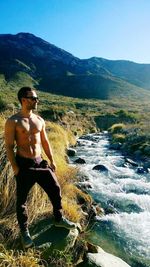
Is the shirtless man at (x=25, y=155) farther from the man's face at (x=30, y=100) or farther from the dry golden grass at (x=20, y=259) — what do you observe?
the dry golden grass at (x=20, y=259)

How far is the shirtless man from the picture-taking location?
252 inches

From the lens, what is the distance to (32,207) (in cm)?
826

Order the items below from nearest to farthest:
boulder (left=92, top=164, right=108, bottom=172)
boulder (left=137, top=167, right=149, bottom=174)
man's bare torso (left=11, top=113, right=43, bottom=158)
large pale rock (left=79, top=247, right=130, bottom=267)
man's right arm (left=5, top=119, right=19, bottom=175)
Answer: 1. man's right arm (left=5, top=119, right=19, bottom=175)
2. man's bare torso (left=11, top=113, right=43, bottom=158)
3. large pale rock (left=79, top=247, right=130, bottom=267)
4. boulder (left=92, top=164, right=108, bottom=172)
5. boulder (left=137, top=167, right=149, bottom=174)

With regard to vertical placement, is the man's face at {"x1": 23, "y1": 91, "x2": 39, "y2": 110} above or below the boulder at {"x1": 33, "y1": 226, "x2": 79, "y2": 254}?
above

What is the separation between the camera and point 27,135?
6547mm

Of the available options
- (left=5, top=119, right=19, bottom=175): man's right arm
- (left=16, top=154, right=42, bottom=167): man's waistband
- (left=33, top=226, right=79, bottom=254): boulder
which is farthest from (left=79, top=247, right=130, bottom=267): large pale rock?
(left=5, top=119, right=19, bottom=175): man's right arm

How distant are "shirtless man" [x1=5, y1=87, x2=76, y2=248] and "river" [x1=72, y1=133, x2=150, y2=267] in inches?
152

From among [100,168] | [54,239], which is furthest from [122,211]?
[100,168]

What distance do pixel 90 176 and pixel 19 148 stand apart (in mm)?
11439

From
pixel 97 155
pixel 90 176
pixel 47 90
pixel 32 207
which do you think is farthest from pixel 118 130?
pixel 47 90

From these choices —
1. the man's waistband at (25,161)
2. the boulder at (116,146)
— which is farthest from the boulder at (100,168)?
the man's waistband at (25,161)

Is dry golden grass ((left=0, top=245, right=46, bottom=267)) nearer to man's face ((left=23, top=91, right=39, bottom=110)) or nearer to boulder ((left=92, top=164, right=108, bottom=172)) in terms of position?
man's face ((left=23, top=91, right=39, bottom=110))

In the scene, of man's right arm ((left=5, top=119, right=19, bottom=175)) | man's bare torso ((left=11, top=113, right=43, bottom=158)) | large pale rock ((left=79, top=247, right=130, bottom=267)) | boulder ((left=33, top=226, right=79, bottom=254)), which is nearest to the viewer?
man's right arm ((left=5, top=119, right=19, bottom=175))

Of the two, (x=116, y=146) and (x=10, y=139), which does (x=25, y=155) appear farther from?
(x=116, y=146)
